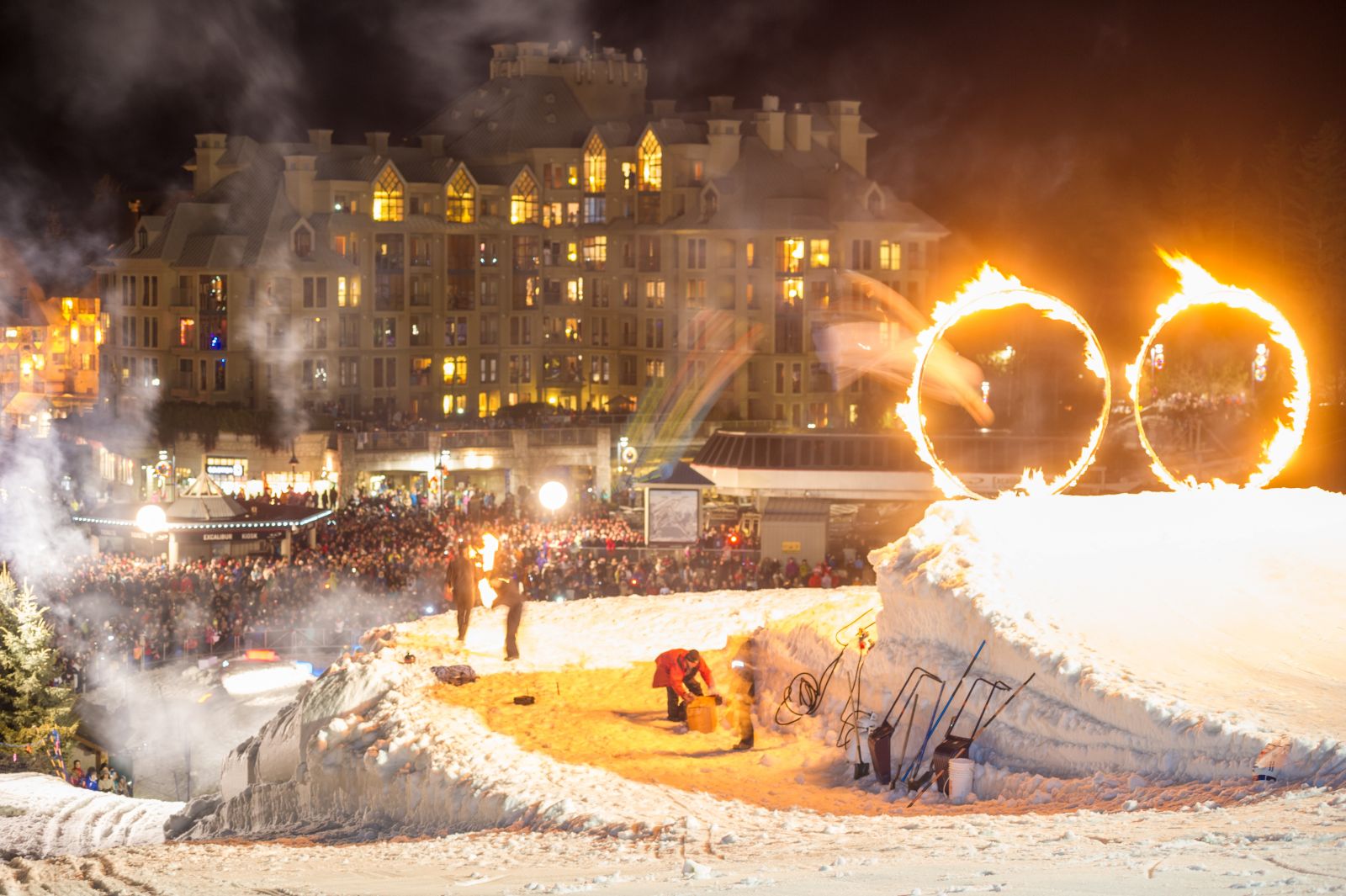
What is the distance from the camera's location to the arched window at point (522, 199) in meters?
70.4

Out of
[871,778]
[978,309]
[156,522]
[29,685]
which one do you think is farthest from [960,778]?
[156,522]

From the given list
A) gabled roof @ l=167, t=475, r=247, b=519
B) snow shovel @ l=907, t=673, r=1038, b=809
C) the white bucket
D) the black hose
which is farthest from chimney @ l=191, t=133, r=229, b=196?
the white bucket

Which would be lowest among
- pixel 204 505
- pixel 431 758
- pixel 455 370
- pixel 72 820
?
pixel 72 820

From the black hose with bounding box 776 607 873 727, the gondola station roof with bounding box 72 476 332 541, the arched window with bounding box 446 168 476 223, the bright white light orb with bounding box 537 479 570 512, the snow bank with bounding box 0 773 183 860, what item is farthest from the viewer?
the arched window with bounding box 446 168 476 223

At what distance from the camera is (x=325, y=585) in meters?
35.2

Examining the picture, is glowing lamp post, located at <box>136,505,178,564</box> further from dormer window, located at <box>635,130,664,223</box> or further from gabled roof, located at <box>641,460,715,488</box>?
dormer window, located at <box>635,130,664,223</box>

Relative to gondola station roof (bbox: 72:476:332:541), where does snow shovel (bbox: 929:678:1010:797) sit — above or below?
below

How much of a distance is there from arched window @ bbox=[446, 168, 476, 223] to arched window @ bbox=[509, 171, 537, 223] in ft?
5.88

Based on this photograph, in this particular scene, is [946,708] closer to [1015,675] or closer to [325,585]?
[1015,675]

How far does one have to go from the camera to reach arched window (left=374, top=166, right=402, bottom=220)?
67.6 m

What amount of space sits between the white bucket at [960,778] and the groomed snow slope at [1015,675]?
19 cm

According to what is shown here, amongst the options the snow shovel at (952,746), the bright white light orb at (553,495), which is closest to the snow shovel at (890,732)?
the snow shovel at (952,746)

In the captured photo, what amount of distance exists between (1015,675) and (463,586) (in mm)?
10014

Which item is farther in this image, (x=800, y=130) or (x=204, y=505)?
(x=800, y=130)
